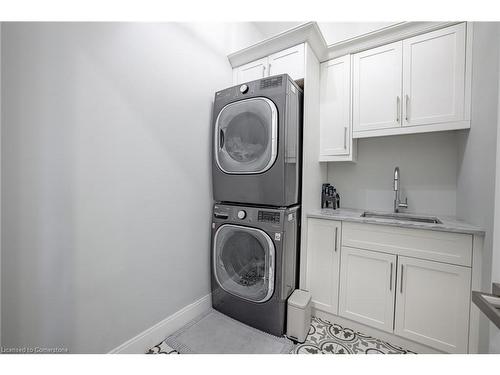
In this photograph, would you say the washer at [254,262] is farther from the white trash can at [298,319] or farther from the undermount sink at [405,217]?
the undermount sink at [405,217]

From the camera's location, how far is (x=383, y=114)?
172cm

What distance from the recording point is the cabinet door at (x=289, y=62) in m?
1.67

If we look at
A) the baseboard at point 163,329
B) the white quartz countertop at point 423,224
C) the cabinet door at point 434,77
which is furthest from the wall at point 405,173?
the baseboard at point 163,329

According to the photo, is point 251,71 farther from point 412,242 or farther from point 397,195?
point 412,242

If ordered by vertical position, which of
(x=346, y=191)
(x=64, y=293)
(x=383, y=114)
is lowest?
(x=64, y=293)

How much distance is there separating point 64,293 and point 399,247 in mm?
2003

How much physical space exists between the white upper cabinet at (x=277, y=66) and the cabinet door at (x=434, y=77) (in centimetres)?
83

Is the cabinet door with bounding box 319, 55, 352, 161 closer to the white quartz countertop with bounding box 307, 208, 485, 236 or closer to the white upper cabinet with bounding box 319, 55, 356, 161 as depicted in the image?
the white upper cabinet with bounding box 319, 55, 356, 161

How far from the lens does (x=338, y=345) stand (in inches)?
56.4

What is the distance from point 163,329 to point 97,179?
1138 mm

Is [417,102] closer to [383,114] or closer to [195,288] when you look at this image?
[383,114]

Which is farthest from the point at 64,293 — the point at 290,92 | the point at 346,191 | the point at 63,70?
the point at 346,191

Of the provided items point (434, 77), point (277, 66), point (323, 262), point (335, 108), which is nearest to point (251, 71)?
point (277, 66)

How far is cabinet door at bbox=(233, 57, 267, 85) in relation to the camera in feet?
6.14
